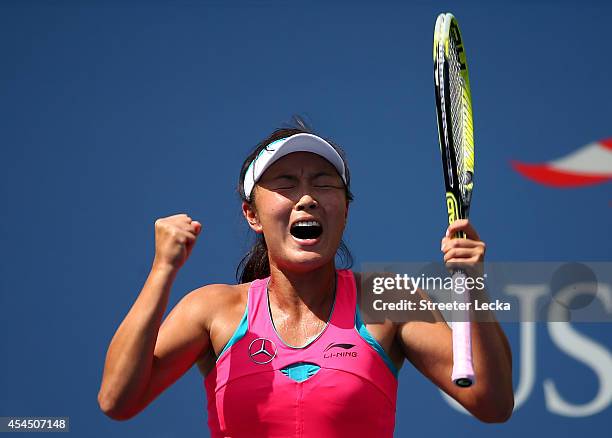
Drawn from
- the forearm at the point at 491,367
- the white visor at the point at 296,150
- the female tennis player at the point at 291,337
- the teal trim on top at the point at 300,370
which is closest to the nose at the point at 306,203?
the female tennis player at the point at 291,337

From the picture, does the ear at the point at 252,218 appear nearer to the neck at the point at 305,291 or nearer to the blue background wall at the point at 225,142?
the neck at the point at 305,291

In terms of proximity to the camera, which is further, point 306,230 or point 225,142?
point 225,142

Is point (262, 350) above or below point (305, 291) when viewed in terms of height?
below

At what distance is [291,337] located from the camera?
2.23m

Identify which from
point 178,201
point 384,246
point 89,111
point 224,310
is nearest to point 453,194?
point 224,310

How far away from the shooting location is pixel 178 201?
12.1ft

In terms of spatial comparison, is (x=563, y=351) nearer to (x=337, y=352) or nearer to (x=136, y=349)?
(x=337, y=352)

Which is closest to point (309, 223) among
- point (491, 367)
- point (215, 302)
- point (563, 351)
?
point (215, 302)

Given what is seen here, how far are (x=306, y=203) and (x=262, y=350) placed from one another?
13.0 inches

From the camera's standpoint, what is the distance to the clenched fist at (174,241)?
2123 mm

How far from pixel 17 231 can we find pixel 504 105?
1834mm

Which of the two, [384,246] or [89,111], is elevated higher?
[89,111]

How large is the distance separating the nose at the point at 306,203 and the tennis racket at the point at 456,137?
291 mm

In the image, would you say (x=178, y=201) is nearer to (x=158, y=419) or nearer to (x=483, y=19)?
(x=158, y=419)
